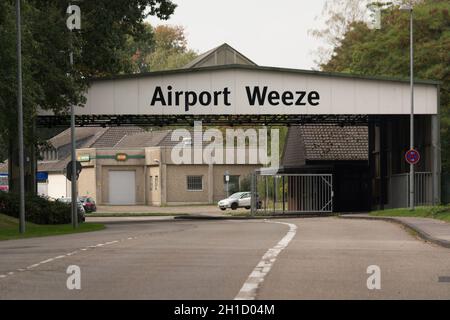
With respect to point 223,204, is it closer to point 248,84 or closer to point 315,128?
point 315,128

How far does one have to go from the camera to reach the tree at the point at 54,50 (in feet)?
118

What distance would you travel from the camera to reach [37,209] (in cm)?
4347

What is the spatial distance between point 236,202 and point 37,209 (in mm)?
36043

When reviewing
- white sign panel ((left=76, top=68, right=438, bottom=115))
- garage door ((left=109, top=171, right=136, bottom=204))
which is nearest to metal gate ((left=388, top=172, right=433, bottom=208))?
white sign panel ((left=76, top=68, right=438, bottom=115))

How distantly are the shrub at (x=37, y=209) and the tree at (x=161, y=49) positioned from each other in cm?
8628

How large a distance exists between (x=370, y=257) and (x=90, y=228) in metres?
22.8

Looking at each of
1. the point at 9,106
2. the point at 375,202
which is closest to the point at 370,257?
the point at 9,106

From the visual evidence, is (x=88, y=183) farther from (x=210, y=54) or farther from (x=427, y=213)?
(x=427, y=213)

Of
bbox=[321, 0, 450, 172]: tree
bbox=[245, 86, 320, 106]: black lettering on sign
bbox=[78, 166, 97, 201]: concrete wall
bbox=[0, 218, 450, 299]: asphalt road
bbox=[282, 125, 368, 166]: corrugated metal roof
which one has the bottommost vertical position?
bbox=[78, 166, 97, 201]: concrete wall

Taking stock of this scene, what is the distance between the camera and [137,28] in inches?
1977

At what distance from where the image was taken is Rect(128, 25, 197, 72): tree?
132 m

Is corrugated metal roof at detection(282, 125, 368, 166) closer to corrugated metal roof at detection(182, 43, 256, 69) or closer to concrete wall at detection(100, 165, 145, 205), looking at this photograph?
concrete wall at detection(100, 165, 145, 205)

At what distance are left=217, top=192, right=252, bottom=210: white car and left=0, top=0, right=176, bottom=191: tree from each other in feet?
82.8
